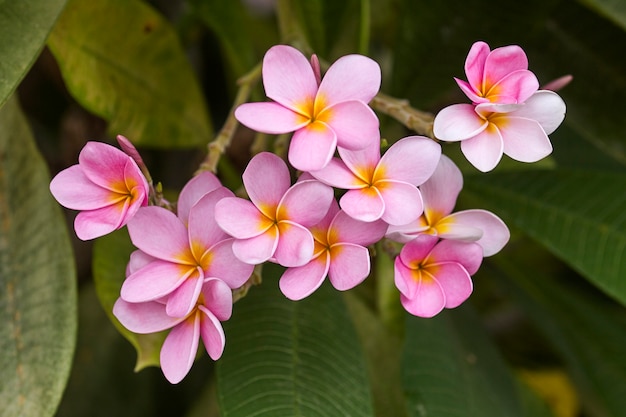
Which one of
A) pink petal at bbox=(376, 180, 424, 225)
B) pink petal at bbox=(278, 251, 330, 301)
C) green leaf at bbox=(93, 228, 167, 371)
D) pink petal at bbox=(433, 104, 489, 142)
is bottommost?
green leaf at bbox=(93, 228, 167, 371)

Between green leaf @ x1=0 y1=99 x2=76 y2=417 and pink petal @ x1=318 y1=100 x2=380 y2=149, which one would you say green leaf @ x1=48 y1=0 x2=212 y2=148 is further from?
pink petal @ x1=318 y1=100 x2=380 y2=149

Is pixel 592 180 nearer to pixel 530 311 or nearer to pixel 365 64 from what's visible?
pixel 530 311

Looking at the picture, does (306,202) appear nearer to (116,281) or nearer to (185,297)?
(185,297)

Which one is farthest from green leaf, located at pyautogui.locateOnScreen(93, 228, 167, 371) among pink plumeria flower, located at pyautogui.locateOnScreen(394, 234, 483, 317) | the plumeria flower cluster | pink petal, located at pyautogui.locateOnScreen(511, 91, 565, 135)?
pink petal, located at pyautogui.locateOnScreen(511, 91, 565, 135)

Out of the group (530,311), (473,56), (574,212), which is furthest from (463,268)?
(530,311)

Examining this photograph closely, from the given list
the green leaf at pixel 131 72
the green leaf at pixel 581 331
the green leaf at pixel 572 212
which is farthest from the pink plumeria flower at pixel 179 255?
the green leaf at pixel 581 331

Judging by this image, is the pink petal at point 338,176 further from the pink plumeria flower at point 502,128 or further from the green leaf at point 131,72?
the green leaf at point 131,72
